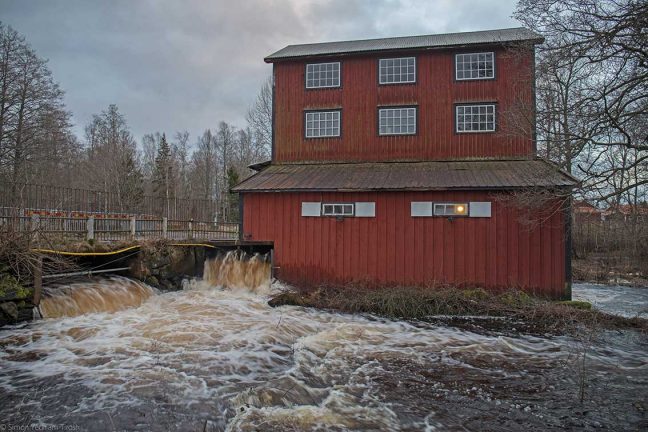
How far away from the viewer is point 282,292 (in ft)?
41.9

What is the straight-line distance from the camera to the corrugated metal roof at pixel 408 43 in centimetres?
1462

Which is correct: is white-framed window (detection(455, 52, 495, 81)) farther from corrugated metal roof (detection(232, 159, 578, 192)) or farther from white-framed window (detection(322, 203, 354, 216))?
white-framed window (detection(322, 203, 354, 216))

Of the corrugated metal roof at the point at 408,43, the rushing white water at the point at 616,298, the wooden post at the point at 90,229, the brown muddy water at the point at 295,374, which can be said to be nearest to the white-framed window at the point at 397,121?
the corrugated metal roof at the point at 408,43

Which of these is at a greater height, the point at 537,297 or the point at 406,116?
the point at 406,116

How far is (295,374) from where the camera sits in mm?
6492

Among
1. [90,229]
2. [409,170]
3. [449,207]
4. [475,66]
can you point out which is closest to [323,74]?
[409,170]

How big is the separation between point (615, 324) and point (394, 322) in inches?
210

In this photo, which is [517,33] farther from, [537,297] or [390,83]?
[537,297]

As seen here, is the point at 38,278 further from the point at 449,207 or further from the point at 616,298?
the point at 616,298

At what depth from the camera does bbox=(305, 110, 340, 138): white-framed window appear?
50.9 ft

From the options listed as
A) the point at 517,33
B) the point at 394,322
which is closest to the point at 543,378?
the point at 394,322

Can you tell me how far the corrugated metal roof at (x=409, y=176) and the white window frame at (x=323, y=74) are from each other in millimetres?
3271

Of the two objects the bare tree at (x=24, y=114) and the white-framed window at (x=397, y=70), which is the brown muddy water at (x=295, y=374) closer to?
the white-framed window at (x=397, y=70)

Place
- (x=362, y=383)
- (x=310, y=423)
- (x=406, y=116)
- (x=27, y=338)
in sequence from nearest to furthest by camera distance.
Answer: (x=310, y=423), (x=362, y=383), (x=27, y=338), (x=406, y=116)
